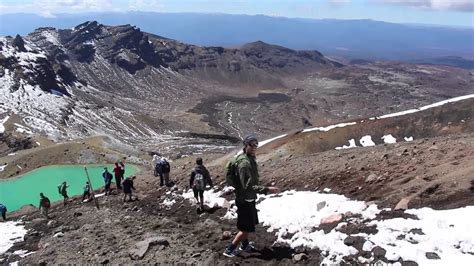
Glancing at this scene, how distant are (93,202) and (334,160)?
610 inches

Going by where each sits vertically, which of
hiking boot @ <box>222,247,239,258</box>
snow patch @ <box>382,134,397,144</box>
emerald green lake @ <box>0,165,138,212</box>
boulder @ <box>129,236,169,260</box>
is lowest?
emerald green lake @ <box>0,165,138,212</box>

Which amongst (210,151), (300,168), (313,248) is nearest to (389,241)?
(313,248)

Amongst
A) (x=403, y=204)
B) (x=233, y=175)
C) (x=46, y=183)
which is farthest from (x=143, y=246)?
(x=46, y=183)

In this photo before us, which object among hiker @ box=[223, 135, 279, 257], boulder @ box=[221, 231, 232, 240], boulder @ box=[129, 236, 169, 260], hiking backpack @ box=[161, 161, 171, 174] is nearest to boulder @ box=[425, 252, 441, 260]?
hiker @ box=[223, 135, 279, 257]

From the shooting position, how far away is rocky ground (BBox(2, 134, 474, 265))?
42.6 ft

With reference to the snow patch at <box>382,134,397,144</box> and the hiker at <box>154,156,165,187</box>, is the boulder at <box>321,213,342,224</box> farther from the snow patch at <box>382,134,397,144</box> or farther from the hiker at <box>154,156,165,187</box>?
the snow patch at <box>382,134,397,144</box>

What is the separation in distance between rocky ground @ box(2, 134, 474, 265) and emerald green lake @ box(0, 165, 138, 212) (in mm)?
34740

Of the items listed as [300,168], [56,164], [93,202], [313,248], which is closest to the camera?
[313,248]

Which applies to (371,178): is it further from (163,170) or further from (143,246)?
(163,170)

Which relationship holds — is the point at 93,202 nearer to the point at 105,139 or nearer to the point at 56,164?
the point at 56,164

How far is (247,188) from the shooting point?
12.4 m

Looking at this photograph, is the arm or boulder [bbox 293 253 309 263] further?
the arm

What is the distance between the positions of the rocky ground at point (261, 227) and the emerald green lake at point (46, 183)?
3474 centimetres

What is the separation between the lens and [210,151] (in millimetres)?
119875
